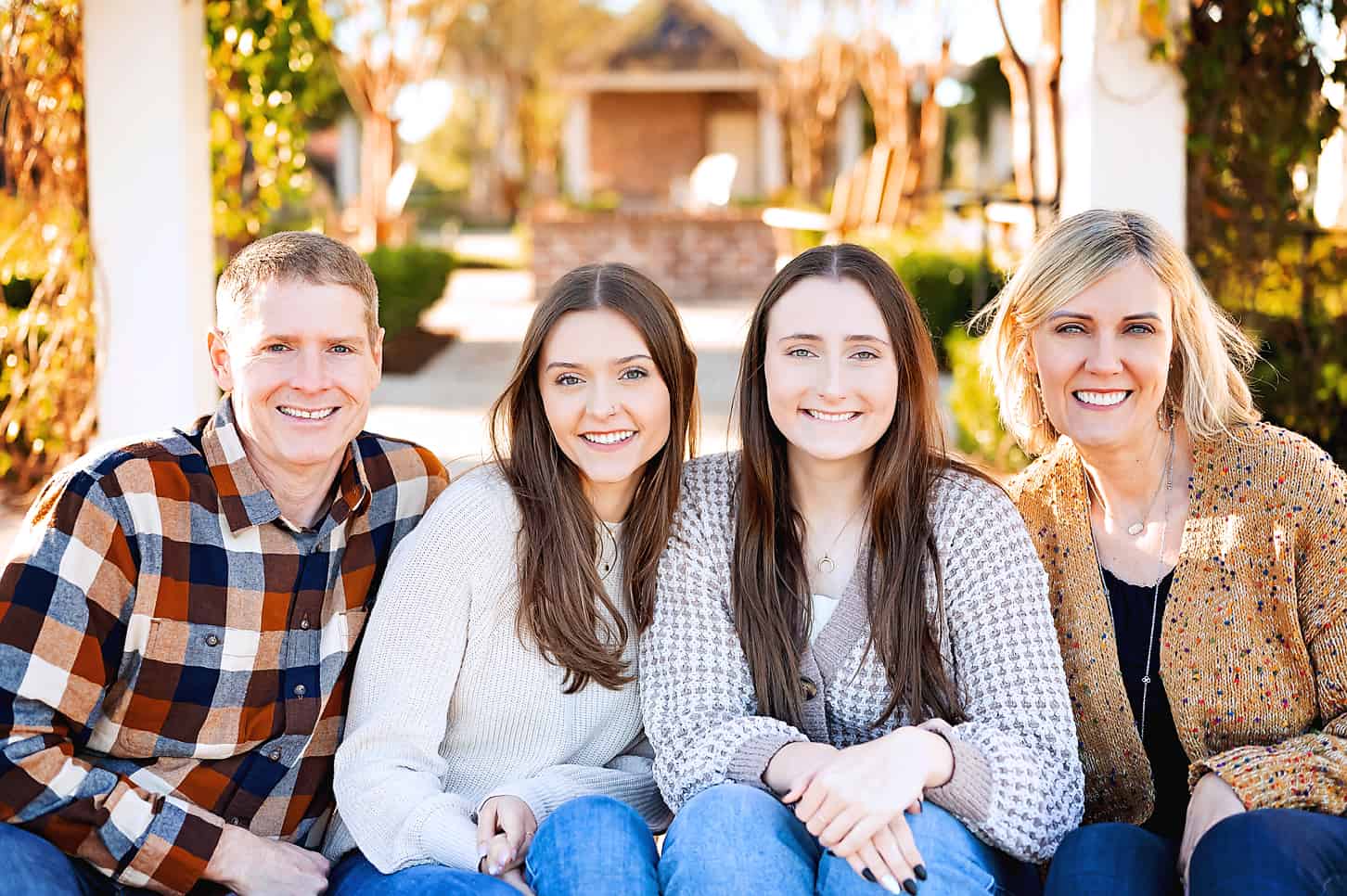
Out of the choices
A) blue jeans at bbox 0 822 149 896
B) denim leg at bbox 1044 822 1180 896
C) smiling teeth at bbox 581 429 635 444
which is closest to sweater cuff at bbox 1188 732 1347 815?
denim leg at bbox 1044 822 1180 896

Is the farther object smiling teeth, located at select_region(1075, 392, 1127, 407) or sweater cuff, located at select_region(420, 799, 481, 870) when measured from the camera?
smiling teeth, located at select_region(1075, 392, 1127, 407)

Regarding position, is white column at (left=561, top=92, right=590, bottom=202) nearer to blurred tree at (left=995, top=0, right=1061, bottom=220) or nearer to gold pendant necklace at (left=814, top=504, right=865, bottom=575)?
blurred tree at (left=995, top=0, right=1061, bottom=220)

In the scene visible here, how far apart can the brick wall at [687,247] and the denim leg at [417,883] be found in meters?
15.2

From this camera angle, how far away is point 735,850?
218 cm

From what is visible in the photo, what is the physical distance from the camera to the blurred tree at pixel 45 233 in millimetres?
4398

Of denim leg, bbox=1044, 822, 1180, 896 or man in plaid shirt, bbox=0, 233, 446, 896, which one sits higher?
man in plaid shirt, bbox=0, 233, 446, 896

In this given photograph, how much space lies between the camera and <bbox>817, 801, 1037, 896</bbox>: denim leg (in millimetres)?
2166

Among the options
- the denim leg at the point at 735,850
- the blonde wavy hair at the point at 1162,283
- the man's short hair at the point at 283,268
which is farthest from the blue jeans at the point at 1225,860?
the man's short hair at the point at 283,268

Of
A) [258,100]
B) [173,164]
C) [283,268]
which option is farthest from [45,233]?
[283,268]

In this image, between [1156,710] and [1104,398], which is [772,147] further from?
[1156,710]

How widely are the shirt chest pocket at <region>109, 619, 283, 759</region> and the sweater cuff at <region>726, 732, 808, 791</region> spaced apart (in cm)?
82

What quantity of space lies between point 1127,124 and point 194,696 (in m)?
3.54

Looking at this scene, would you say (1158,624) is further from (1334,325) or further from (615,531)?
(1334,325)

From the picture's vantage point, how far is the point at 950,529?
254 centimetres
